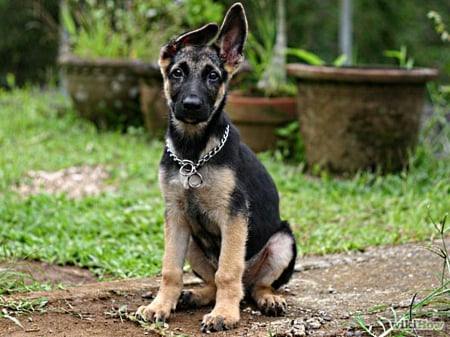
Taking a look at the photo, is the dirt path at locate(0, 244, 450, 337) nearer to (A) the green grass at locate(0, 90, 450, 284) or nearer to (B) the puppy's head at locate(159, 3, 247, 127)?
(A) the green grass at locate(0, 90, 450, 284)

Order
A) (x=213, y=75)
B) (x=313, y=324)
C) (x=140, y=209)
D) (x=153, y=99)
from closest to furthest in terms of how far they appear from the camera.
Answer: (x=313, y=324) < (x=213, y=75) < (x=140, y=209) < (x=153, y=99)

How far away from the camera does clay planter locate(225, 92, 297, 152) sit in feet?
29.3

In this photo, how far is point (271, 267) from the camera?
4.54 meters

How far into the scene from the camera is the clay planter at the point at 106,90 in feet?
34.7

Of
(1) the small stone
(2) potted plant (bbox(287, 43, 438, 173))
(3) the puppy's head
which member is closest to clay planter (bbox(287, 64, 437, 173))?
(2) potted plant (bbox(287, 43, 438, 173))

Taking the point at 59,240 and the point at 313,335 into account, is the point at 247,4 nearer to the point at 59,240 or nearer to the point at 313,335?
the point at 59,240

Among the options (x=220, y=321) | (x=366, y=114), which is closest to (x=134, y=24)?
(x=366, y=114)

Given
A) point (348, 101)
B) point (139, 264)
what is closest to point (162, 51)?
point (139, 264)

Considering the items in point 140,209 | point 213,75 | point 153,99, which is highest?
point 213,75

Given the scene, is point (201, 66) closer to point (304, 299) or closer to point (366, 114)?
point (304, 299)

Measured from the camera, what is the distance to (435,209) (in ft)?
21.7

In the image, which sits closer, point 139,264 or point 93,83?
point 139,264

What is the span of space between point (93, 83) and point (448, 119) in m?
5.00

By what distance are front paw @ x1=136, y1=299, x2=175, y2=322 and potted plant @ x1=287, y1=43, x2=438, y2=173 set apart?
4380 millimetres
